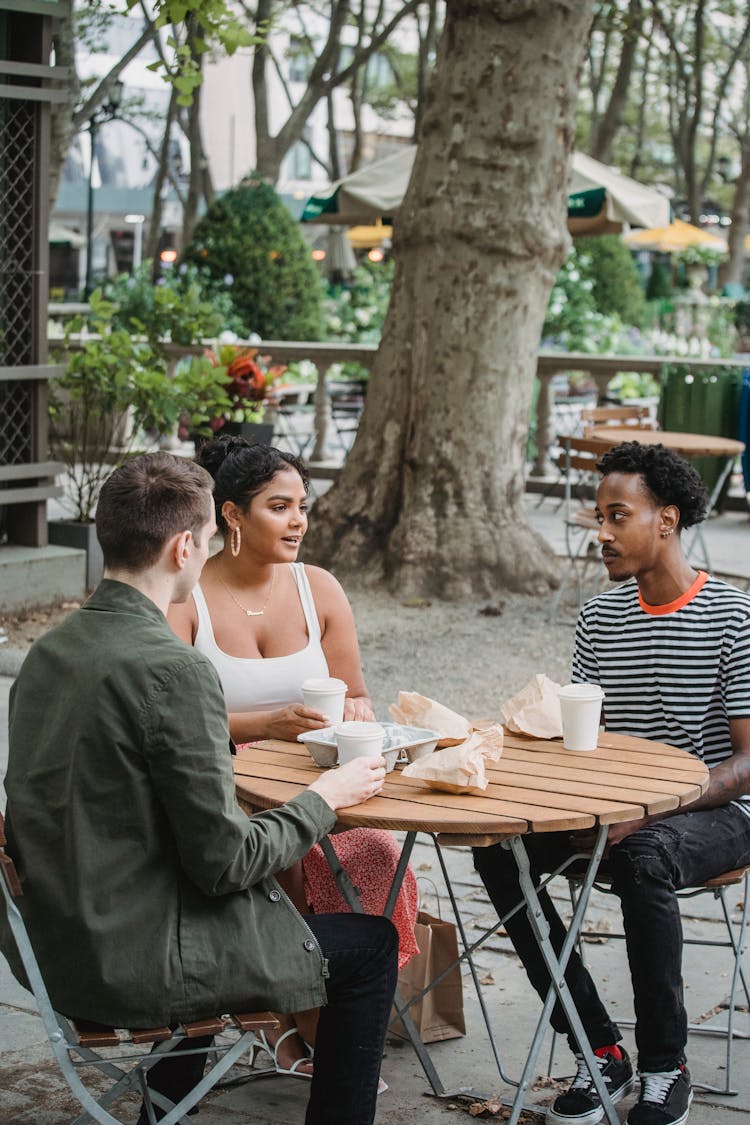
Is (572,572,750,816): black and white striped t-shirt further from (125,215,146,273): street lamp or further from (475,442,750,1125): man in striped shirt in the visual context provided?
(125,215,146,273): street lamp

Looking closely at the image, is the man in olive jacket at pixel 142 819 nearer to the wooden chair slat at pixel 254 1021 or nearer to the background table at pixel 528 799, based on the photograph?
the wooden chair slat at pixel 254 1021

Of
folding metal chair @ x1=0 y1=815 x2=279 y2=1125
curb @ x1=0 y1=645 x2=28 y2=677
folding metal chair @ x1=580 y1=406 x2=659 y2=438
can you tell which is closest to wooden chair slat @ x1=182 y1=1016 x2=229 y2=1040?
folding metal chair @ x1=0 y1=815 x2=279 y2=1125

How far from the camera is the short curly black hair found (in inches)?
150

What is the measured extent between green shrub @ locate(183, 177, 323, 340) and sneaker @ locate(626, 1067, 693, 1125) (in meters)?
15.0

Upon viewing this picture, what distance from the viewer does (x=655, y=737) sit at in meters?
3.78

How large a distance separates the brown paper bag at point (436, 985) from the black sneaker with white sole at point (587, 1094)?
399 millimetres

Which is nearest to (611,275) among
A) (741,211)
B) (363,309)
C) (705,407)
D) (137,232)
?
(363,309)

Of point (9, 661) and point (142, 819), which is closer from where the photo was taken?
point (142, 819)

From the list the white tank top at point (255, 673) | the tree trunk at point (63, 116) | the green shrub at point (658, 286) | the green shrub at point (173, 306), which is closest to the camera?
the white tank top at point (255, 673)

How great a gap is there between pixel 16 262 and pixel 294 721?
17.8 feet

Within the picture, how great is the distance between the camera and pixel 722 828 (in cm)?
349

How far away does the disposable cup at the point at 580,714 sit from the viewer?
3350 millimetres

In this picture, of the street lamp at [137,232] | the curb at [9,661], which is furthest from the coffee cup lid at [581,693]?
the street lamp at [137,232]

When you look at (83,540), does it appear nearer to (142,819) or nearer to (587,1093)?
(587,1093)
